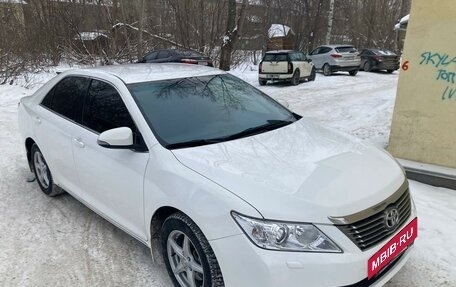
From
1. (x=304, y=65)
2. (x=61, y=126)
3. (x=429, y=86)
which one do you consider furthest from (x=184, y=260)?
(x=304, y=65)

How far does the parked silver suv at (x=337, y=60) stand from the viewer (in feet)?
68.8

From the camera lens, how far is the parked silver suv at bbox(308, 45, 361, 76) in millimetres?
20984

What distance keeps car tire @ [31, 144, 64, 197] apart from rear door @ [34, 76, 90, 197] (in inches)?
8.3

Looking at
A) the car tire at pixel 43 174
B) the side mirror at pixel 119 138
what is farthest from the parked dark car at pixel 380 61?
the side mirror at pixel 119 138

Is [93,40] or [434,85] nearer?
[434,85]

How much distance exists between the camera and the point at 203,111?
11.1 feet

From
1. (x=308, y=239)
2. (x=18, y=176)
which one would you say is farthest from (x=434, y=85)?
(x=18, y=176)

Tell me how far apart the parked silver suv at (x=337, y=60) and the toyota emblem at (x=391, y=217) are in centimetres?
1945

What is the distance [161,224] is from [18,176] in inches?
136

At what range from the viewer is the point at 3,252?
366cm

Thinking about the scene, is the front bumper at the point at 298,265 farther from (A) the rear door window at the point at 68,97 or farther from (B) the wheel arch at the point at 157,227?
(A) the rear door window at the point at 68,97

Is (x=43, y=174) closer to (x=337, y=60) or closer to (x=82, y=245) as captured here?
(x=82, y=245)

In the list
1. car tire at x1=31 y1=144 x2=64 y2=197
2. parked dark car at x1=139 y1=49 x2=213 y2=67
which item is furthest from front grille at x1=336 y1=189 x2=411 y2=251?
parked dark car at x1=139 y1=49 x2=213 y2=67

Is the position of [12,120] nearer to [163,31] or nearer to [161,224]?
[161,224]
